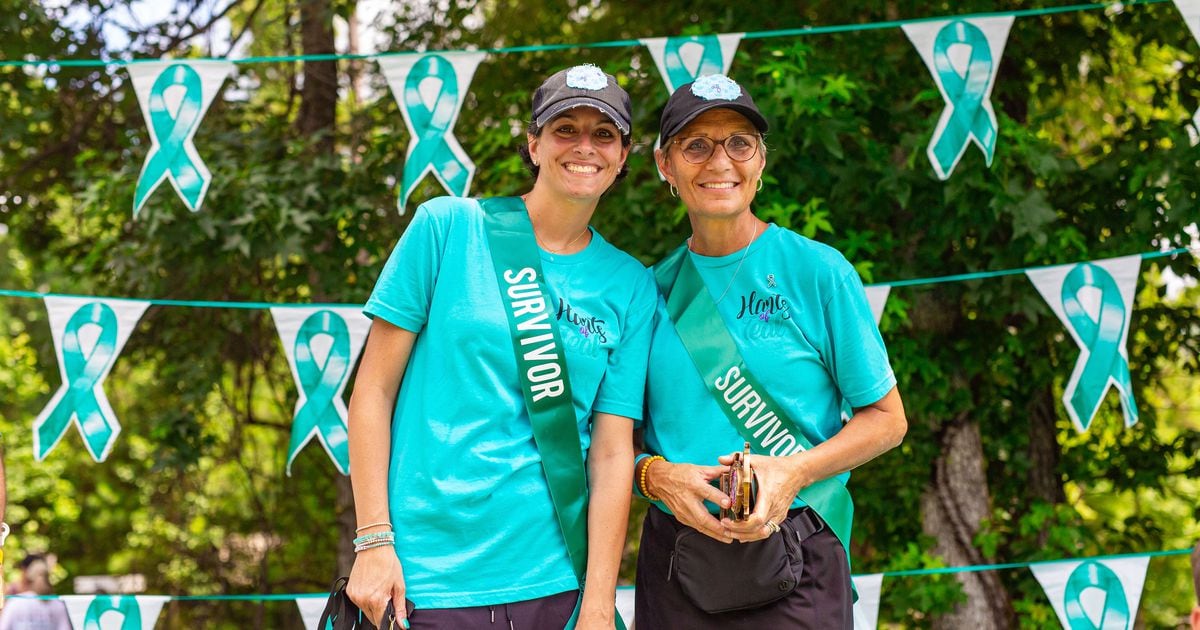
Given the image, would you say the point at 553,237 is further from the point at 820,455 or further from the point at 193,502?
the point at 193,502

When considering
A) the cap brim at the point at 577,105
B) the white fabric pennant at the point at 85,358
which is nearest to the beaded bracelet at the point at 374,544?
Result: the cap brim at the point at 577,105

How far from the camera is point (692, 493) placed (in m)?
1.96

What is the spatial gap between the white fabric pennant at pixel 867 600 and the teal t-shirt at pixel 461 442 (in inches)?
70.6

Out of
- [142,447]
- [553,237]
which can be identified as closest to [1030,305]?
[553,237]

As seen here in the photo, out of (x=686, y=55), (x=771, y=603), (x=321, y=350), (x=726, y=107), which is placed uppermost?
(x=686, y=55)

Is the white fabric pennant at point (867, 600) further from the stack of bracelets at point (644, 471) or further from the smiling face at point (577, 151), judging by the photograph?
the smiling face at point (577, 151)

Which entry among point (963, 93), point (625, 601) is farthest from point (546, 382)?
point (963, 93)

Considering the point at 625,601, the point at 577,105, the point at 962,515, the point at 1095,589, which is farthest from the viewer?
the point at 962,515

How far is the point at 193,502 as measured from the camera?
6965mm

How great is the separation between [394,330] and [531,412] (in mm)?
262

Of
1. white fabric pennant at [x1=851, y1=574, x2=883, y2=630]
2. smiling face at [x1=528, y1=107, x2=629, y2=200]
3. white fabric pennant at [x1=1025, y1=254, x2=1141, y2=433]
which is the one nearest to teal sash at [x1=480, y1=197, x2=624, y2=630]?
smiling face at [x1=528, y1=107, x2=629, y2=200]

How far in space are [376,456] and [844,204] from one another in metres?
2.71

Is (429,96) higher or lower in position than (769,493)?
higher

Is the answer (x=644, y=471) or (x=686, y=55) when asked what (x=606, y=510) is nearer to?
(x=644, y=471)
